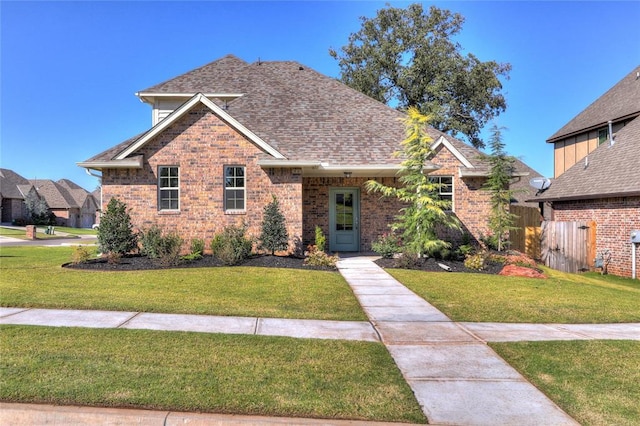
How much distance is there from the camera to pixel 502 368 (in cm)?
476

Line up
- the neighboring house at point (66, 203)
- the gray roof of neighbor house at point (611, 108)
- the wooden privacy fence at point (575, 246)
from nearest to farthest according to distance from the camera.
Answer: the wooden privacy fence at point (575, 246) < the gray roof of neighbor house at point (611, 108) < the neighboring house at point (66, 203)

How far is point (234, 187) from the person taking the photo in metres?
14.0

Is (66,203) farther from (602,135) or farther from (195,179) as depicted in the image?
(602,135)

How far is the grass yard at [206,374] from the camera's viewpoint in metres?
3.67

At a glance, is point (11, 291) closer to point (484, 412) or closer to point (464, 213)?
point (484, 412)

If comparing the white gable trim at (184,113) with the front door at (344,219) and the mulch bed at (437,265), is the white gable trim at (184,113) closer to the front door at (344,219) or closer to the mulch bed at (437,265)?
the front door at (344,219)

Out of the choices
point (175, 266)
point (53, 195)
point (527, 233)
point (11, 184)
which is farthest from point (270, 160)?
point (53, 195)

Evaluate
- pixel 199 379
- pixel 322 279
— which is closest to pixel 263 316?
pixel 199 379

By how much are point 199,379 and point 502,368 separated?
3391mm

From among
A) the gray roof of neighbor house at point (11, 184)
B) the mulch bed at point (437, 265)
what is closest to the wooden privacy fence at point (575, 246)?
the mulch bed at point (437, 265)

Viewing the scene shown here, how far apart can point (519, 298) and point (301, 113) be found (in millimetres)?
11938

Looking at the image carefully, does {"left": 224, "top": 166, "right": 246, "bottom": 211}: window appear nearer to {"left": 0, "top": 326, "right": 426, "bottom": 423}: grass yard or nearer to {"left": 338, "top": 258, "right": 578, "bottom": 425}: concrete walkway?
{"left": 338, "top": 258, "right": 578, "bottom": 425}: concrete walkway

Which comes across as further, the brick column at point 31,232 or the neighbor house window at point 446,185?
the brick column at point 31,232

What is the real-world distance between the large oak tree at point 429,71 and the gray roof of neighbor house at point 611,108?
5.96 meters
